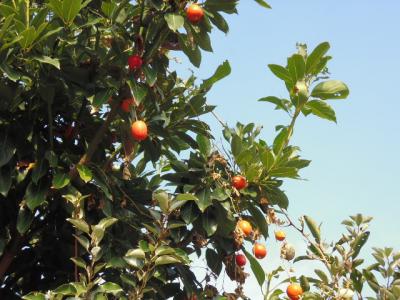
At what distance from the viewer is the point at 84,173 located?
10.4 ft

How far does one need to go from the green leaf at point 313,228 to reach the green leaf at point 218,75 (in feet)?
3.86

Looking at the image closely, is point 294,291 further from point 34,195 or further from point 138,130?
point 34,195

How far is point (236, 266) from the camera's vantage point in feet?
11.3

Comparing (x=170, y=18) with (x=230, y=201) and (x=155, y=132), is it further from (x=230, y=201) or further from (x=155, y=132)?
(x=230, y=201)

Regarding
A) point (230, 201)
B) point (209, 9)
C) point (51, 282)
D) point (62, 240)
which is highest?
point (209, 9)

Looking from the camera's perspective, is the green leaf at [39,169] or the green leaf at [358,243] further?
the green leaf at [39,169]

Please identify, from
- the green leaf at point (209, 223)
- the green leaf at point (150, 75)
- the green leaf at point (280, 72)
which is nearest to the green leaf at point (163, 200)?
the green leaf at point (209, 223)

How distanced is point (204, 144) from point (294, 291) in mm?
1080

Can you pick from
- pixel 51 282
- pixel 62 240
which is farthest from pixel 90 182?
pixel 51 282

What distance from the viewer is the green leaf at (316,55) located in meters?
3.18

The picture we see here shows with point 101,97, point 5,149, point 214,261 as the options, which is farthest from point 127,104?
point 214,261

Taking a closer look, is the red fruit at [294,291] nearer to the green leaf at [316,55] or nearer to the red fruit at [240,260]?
the red fruit at [240,260]

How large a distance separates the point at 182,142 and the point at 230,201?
62 centimetres

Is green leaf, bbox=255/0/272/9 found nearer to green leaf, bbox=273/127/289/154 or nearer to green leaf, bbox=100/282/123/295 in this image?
green leaf, bbox=273/127/289/154
